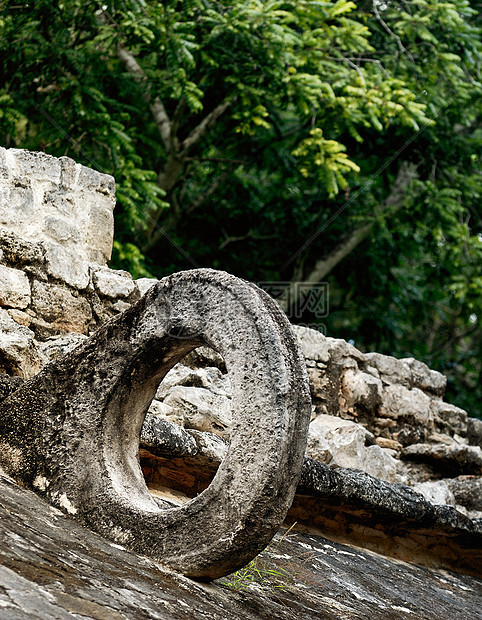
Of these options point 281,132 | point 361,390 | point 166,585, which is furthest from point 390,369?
point 281,132

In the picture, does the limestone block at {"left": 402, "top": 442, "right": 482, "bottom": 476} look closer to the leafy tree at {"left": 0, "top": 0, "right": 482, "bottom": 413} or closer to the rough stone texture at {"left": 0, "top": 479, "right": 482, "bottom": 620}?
the rough stone texture at {"left": 0, "top": 479, "right": 482, "bottom": 620}

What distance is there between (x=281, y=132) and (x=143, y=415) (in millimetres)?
8587

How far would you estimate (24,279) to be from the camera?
10.9ft

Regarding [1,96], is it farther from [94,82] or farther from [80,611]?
[80,611]

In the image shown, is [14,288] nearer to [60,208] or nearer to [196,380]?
[60,208]

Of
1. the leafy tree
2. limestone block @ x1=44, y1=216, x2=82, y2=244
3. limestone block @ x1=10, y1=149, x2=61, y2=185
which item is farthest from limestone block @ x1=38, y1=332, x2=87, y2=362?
the leafy tree

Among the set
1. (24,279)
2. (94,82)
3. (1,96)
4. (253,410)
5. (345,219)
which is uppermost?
(345,219)

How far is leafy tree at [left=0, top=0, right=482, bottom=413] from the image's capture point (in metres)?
7.30

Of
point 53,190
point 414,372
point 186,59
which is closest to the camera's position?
point 53,190

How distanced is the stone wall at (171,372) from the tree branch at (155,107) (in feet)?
17.2

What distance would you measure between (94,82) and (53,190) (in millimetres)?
4438

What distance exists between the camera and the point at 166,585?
182cm

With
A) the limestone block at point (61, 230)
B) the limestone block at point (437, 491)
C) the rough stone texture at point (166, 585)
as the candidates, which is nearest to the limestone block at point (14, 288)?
the limestone block at point (61, 230)

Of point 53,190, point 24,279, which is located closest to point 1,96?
point 53,190
